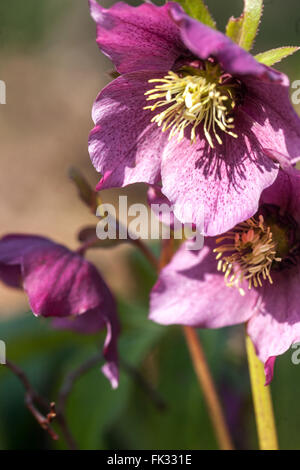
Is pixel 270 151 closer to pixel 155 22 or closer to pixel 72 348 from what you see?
pixel 155 22

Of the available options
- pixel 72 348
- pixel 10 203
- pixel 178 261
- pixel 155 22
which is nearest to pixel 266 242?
pixel 178 261

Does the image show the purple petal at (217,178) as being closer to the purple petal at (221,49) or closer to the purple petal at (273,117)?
the purple petal at (273,117)

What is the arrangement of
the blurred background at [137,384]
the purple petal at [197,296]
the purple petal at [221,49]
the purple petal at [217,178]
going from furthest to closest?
the blurred background at [137,384] → the purple petal at [197,296] → the purple petal at [217,178] → the purple petal at [221,49]

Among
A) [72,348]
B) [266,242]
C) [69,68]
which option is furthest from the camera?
[69,68]

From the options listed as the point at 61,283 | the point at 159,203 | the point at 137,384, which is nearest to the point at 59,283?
the point at 61,283

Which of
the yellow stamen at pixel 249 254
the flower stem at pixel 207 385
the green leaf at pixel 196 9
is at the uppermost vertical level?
the green leaf at pixel 196 9

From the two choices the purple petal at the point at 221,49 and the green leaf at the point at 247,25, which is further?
the green leaf at the point at 247,25

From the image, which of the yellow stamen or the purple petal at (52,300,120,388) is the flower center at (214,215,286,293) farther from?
the purple petal at (52,300,120,388)

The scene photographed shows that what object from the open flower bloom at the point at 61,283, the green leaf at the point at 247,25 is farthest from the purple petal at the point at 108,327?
the green leaf at the point at 247,25
